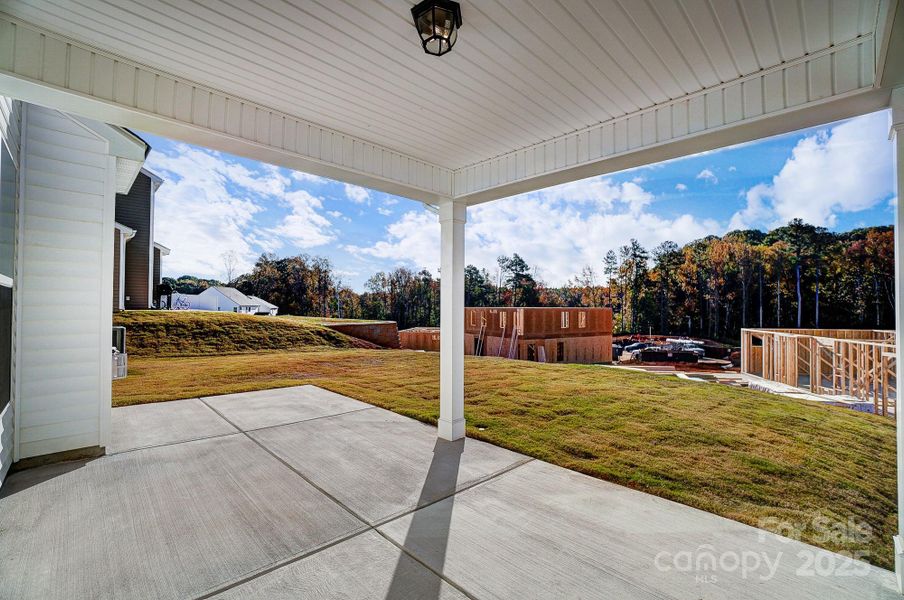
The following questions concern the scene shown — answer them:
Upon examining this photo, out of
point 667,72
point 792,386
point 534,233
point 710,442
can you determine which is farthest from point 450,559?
point 534,233

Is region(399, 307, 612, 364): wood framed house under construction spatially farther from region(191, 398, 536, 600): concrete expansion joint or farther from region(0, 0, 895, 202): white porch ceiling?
region(0, 0, 895, 202): white porch ceiling

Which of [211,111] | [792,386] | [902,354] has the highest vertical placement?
[211,111]

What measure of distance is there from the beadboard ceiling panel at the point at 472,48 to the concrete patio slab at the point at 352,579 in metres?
2.77

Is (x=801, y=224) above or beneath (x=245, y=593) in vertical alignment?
above

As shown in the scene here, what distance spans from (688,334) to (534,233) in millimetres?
13172

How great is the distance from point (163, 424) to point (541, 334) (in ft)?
40.5

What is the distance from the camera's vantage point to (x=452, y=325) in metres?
4.31

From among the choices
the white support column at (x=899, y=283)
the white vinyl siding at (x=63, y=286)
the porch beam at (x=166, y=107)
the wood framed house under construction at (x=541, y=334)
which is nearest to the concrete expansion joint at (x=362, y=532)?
the white vinyl siding at (x=63, y=286)

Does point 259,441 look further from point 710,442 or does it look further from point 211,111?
point 710,442

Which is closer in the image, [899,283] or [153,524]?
[899,283]

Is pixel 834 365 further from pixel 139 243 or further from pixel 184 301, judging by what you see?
pixel 184 301

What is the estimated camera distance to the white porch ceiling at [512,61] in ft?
6.35

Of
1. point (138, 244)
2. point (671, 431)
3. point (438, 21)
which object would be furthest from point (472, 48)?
point (138, 244)

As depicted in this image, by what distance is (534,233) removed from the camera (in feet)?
104
